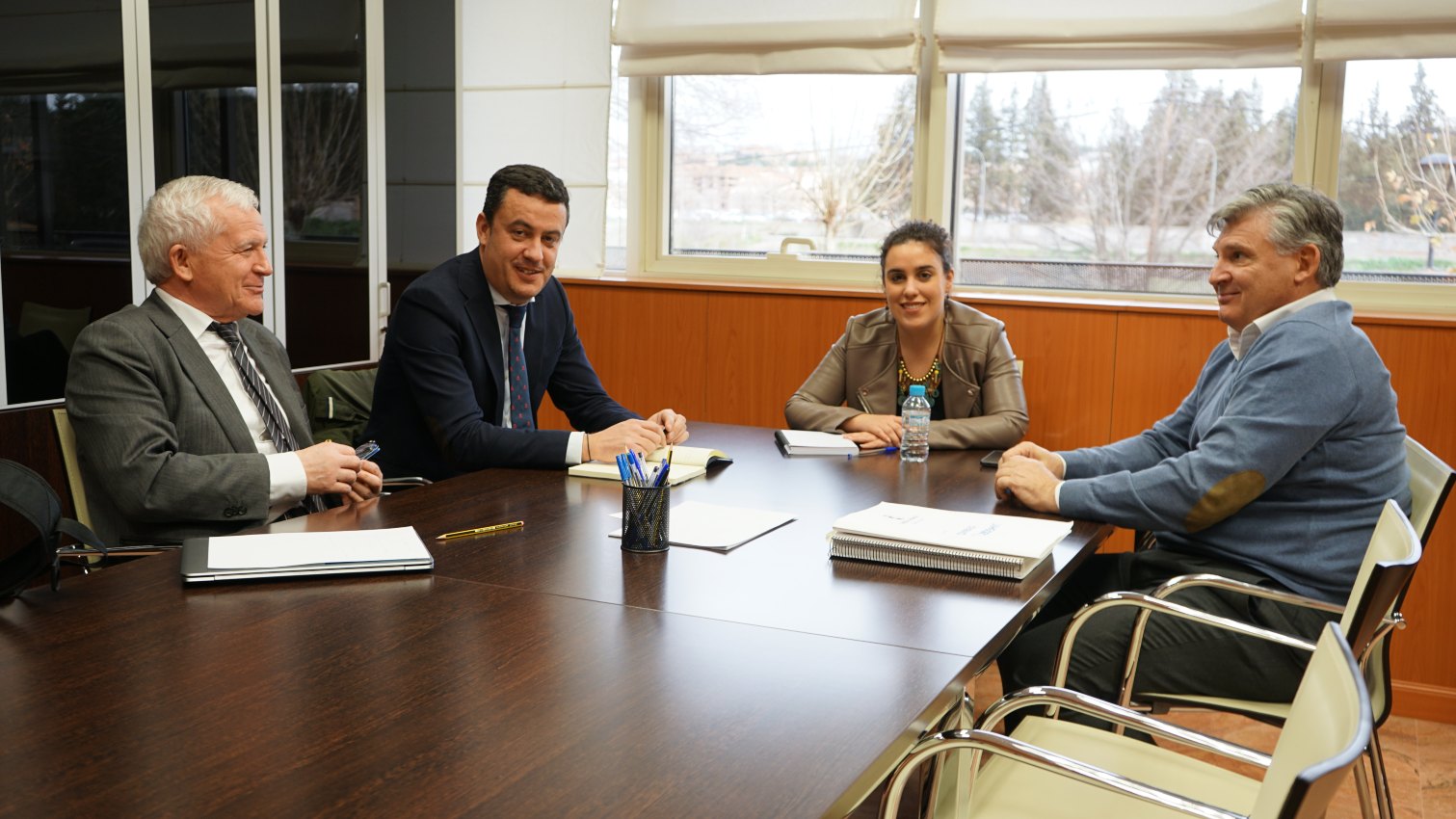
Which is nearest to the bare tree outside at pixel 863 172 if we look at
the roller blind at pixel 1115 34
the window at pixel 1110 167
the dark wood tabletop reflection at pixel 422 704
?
the window at pixel 1110 167

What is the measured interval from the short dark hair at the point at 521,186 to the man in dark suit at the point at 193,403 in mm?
611

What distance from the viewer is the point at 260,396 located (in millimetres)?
2641

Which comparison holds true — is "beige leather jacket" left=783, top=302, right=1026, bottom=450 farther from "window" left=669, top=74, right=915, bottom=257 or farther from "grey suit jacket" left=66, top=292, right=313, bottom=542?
"grey suit jacket" left=66, top=292, right=313, bottom=542

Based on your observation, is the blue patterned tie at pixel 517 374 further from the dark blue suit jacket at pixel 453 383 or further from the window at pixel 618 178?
the window at pixel 618 178

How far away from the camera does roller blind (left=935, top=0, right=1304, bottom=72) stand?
A: 3.78m

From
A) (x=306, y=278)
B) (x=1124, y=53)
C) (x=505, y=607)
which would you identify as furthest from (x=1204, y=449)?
(x=306, y=278)

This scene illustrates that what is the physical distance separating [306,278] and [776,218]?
68.8 inches

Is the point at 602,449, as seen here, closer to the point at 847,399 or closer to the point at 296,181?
the point at 847,399

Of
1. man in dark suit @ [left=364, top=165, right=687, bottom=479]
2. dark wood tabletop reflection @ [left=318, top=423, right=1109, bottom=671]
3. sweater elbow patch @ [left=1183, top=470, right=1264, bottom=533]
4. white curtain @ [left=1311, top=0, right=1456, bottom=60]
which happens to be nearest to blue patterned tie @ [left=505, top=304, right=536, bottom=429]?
man in dark suit @ [left=364, top=165, right=687, bottom=479]

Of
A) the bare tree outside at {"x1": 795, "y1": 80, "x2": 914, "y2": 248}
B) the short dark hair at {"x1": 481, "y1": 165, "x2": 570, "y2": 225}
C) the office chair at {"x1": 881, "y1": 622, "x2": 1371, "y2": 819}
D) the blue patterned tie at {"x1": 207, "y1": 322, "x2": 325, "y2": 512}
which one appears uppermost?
the bare tree outside at {"x1": 795, "y1": 80, "x2": 914, "y2": 248}

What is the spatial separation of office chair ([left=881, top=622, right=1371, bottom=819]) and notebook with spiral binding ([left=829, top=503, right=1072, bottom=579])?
10.5 inches

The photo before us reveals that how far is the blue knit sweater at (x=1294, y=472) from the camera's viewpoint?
89.9 inches

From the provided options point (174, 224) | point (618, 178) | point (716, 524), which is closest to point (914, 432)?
point (716, 524)

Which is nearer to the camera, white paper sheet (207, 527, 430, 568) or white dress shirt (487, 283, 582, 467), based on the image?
white paper sheet (207, 527, 430, 568)
